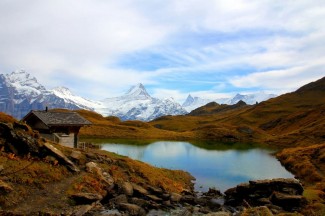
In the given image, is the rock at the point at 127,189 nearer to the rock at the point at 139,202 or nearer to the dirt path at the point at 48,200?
the rock at the point at 139,202

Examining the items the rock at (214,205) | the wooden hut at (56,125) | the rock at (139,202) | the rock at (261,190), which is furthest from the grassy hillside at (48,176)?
the wooden hut at (56,125)

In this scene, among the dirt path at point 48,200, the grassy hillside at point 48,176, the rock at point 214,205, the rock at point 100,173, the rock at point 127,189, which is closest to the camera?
the dirt path at point 48,200

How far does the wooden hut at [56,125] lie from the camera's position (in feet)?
201

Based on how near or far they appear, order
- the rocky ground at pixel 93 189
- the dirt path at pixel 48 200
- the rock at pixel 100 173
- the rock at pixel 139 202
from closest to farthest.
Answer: the dirt path at pixel 48 200
the rocky ground at pixel 93 189
the rock at pixel 139 202
the rock at pixel 100 173

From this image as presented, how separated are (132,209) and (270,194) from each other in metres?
→ 19.2

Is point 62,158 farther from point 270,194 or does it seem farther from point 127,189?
point 270,194

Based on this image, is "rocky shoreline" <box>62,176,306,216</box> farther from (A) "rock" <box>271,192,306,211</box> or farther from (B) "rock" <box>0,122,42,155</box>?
(B) "rock" <box>0,122,42,155</box>

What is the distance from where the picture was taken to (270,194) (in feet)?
146

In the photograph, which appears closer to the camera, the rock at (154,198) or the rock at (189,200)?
the rock at (154,198)

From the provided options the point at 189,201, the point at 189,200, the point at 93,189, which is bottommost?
the point at 189,201

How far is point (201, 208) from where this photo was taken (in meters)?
39.6

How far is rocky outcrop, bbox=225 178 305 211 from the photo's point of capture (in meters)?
39.9

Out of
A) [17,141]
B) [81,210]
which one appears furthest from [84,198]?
[17,141]

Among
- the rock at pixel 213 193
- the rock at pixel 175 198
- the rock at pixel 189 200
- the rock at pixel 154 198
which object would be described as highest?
the rock at pixel 154 198
